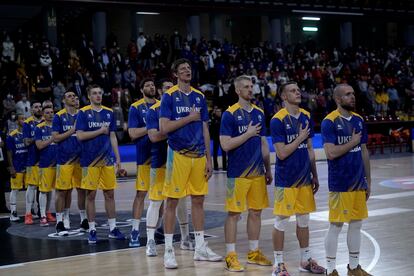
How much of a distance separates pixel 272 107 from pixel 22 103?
9.61 m

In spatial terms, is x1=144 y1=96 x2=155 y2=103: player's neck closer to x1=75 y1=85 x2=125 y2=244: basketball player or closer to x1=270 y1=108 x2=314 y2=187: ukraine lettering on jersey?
x1=75 y1=85 x2=125 y2=244: basketball player

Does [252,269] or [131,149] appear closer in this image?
[252,269]

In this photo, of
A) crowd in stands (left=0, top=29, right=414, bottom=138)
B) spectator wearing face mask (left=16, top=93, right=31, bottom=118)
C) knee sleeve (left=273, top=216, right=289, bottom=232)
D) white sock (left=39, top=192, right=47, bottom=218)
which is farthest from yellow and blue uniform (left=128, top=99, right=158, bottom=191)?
spectator wearing face mask (left=16, top=93, right=31, bottom=118)

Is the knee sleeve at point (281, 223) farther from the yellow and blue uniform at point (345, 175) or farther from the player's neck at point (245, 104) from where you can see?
the player's neck at point (245, 104)

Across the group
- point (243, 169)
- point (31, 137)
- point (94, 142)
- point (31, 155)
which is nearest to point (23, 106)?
point (31, 155)

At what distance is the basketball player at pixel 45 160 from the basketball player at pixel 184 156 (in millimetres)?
4343

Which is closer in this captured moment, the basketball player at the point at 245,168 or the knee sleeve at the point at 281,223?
the knee sleeve at the point at 281,223

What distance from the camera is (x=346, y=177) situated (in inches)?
262

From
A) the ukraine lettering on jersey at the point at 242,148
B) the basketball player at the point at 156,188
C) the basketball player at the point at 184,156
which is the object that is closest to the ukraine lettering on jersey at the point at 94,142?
the basketball player at the point at 156,188

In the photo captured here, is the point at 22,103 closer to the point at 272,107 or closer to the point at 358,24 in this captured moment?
the point at 272,107

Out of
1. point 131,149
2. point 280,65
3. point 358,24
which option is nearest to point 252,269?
point 131,149

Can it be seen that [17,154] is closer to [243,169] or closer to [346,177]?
[243,169]

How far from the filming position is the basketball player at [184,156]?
25.2 feet

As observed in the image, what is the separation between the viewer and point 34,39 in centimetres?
2553
